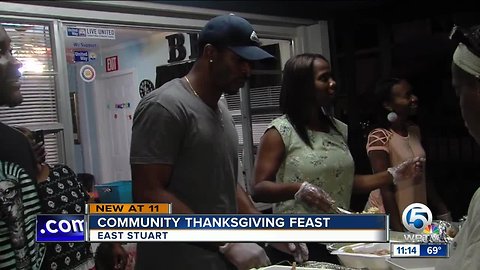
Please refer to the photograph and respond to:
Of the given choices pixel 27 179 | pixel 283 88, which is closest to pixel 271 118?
pixel 283 88

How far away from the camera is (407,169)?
1.17 meters

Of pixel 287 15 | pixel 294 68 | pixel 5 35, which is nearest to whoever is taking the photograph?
pixel 5 35

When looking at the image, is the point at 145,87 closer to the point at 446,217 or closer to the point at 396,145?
the point at 396,145

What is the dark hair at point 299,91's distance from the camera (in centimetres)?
116

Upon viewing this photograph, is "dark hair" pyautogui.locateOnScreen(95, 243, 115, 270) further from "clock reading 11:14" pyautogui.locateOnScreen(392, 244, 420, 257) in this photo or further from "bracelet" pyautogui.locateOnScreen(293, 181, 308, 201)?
"clock reading 11:14" pyautogui.locateOnScreen(392, 244, 420, 257)

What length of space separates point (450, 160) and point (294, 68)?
429mm

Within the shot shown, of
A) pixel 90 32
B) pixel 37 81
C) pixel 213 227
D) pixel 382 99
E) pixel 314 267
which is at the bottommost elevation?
pixel 314 267

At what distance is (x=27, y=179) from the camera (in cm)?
99

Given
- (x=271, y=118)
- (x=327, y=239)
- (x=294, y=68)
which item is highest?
(x=294, y=68)

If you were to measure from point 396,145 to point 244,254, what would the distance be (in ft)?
1.52

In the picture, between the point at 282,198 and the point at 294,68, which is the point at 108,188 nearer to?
the point at 282,198

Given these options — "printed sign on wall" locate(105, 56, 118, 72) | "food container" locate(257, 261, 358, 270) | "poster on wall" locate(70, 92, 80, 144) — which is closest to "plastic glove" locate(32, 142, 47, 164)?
"poster on wall" locate(70, 92, 80, 144)

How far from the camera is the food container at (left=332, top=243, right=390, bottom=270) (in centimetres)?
100

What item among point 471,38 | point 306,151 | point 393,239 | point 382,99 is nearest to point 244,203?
point 306,151
